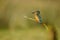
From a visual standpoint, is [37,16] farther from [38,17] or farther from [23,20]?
[23,20]

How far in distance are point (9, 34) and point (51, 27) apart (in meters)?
0.35

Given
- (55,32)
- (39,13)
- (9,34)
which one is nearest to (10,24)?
(9,34)

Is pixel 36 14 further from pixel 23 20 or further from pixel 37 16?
pixel 23 20

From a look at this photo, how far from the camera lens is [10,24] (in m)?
1.15

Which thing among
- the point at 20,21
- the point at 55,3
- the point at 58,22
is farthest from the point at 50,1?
the point at 20,21

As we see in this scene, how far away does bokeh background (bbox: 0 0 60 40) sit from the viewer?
3.72 ft

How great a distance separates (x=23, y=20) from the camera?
1154 mm

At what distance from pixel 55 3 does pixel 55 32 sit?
25cm

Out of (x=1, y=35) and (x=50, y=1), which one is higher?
(x=50, y=1)

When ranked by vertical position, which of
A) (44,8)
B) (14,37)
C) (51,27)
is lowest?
(14,37)

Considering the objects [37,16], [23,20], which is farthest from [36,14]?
[23,20]

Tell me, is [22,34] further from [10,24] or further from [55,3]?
[55,3]

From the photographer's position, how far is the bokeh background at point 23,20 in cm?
113

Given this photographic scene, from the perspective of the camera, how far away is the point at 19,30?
44.8 inches
